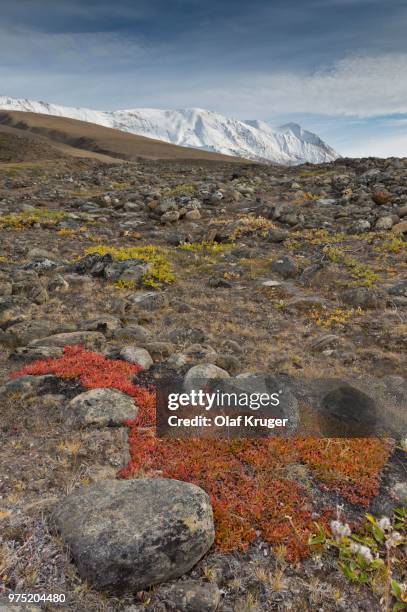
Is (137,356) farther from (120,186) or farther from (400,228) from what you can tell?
(120,186)

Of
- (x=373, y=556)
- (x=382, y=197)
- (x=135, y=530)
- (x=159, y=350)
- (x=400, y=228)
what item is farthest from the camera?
(x=382, y=197)

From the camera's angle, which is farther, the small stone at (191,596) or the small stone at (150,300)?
the small stone at (150,300)

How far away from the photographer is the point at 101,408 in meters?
8.09

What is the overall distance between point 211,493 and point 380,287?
1252cm

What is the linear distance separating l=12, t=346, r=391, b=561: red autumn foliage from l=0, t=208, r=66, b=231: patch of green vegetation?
69.1ft

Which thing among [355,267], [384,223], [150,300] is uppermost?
[384,223]

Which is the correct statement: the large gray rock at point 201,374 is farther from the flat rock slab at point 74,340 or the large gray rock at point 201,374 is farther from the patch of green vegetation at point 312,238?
the patch of green vegetation at point 312,238

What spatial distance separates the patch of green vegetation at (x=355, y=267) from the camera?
54.7ft

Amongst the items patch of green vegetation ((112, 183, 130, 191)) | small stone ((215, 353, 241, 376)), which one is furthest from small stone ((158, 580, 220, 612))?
patch of green vegetation ((112, 183, 130, 191))

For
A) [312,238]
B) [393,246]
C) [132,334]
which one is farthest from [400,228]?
[132,334]

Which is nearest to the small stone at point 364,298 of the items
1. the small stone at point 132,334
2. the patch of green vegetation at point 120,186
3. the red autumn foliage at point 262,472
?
the small stone at point 132,334

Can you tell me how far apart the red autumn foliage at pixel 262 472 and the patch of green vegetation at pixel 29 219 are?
21047 millimetres

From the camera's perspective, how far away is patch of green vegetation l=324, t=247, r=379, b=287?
1667 centimetres

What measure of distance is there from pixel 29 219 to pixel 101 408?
21596mm
